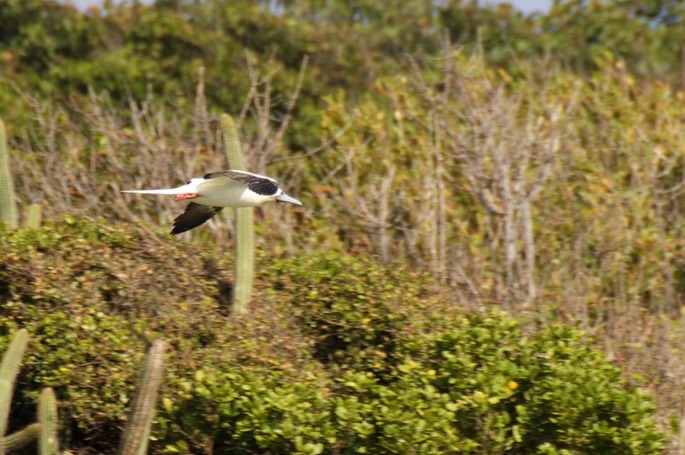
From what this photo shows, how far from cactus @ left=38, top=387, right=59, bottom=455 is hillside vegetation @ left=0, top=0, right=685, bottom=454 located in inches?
27.2

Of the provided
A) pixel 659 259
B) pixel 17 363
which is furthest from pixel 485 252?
pixel 17 363

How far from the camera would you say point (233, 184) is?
25.3ft

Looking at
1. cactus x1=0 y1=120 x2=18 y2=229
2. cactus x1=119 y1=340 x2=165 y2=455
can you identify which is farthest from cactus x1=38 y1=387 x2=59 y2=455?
cactus x1=0 y1=120 x2=18 y2=229

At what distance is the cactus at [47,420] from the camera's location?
700 cm

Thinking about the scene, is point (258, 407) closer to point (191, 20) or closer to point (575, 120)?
point (575, 120)

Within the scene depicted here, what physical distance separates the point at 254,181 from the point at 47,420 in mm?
1983

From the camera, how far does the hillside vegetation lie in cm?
786

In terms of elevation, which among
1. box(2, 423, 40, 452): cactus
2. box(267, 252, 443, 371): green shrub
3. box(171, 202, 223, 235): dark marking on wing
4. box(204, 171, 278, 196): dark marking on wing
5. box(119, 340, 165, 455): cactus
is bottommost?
box(2, 423, 40, 452): cactus

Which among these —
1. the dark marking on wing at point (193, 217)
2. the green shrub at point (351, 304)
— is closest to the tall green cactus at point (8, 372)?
the dark marking on wing at point (193, 217)

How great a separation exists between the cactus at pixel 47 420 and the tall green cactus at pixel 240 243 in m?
1.89

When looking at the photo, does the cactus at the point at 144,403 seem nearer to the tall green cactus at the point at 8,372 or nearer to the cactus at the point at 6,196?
the tall green cactus at the point at 8,372

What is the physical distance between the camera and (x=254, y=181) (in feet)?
24.7

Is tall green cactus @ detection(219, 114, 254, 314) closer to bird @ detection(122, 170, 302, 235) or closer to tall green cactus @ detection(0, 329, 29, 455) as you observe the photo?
bird @ detection(122, 170, 302, 235)

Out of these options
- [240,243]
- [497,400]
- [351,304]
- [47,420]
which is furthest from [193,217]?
[497,400]
